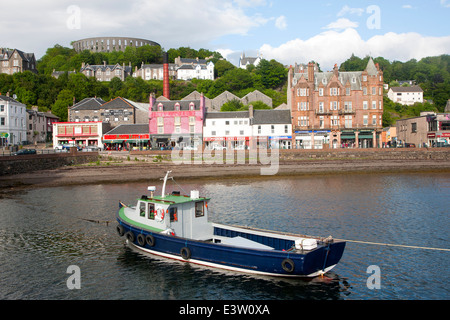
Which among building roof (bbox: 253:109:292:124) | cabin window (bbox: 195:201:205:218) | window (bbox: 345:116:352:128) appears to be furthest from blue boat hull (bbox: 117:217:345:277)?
window (bbox: 345:116:352:128)

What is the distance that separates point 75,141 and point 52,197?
50.1m

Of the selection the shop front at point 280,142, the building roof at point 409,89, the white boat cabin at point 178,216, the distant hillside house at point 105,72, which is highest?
the distant hillside house at point 105,72

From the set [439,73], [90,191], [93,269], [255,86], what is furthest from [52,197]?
[439,73]

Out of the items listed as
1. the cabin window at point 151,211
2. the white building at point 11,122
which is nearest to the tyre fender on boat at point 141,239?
the cabin window at point 151,211

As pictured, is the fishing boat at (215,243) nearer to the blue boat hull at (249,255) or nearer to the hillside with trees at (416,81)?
the blue boat hull at (249,255)

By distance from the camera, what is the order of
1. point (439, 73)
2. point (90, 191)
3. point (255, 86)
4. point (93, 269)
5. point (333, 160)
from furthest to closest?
point (439, 73), point (255, 86), point (333, 160), point (90, 191), point (93, 269)

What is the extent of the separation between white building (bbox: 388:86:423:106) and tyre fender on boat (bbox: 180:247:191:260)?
148 metres

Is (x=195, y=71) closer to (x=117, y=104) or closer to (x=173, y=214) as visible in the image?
(x=117, y=104)

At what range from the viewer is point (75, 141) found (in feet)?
301

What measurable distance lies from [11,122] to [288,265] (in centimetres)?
8337

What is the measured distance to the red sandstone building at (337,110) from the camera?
86.9m

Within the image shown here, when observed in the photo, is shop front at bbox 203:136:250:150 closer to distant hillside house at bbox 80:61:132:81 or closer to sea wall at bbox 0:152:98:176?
sea wall at bbox 0:152:98:176
